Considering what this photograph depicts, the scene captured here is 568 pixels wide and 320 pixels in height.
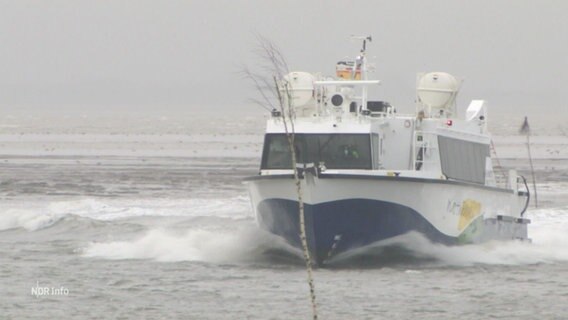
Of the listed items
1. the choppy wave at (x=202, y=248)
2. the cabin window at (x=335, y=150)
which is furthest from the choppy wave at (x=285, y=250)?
the cabin window at (x=335, y=150)

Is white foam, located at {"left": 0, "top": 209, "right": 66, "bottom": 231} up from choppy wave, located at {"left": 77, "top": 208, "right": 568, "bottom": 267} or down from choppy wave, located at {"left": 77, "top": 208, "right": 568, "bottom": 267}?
down

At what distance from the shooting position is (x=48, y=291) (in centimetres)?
2450

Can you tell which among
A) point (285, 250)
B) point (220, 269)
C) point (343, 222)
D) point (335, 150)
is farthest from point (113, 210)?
point (343, 222)

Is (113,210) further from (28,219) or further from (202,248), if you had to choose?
(202,248)

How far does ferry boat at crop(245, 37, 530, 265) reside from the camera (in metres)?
25.8

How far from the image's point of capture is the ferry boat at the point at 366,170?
2575 centimetres

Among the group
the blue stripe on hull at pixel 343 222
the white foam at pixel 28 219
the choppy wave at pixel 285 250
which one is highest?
the blue stripe on hull at pixel 343 222

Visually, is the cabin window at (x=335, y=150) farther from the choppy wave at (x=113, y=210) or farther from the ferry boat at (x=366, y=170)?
the choppy wave at (x=113, y=210)

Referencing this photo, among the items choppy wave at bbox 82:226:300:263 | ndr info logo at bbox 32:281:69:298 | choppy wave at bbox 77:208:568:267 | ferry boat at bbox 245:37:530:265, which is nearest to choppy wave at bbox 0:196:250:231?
choppy wave at bbox 77:208:568:267

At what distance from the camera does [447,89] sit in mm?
29281

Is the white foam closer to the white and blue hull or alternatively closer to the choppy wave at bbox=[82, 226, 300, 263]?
the choppy wave at bbox=[82, 226, 300, 263]

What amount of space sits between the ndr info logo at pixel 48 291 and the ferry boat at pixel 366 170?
4.04m

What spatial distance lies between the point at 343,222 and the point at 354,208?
31 centimetres

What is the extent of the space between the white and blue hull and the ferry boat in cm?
2
